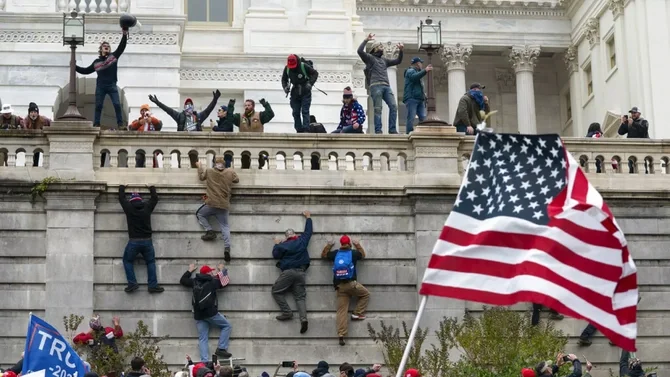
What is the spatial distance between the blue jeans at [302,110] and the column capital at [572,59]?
32745mm

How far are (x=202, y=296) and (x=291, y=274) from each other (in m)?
1.86

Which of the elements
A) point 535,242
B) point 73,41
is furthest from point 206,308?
point 535,242

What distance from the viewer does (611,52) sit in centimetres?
Answer: 6031

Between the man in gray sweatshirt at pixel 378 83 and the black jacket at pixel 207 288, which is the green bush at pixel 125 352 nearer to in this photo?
the black jacket at pixel 207 288

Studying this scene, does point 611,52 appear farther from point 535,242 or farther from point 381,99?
point 535,242

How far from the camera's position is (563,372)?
1104 inches

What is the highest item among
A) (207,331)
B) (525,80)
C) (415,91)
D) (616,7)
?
(616,7)

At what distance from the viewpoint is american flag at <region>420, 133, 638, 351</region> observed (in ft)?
60.9

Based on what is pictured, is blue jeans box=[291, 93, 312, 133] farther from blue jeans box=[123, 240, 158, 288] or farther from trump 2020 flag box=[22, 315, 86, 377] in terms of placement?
trump 2020 flag box=[22, 315, 86, 377]

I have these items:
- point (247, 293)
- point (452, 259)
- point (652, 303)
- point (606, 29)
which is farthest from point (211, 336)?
point (606, 29)

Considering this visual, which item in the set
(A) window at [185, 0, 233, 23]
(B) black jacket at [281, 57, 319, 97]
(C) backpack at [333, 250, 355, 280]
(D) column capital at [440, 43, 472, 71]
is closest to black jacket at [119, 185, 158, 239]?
(C) backpack at [333, 250, 355, 280]

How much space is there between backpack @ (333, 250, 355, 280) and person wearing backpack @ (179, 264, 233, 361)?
2.23 metres

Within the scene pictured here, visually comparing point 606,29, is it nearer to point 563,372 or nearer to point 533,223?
point 563,372

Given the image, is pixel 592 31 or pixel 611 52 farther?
pixel 592 31
